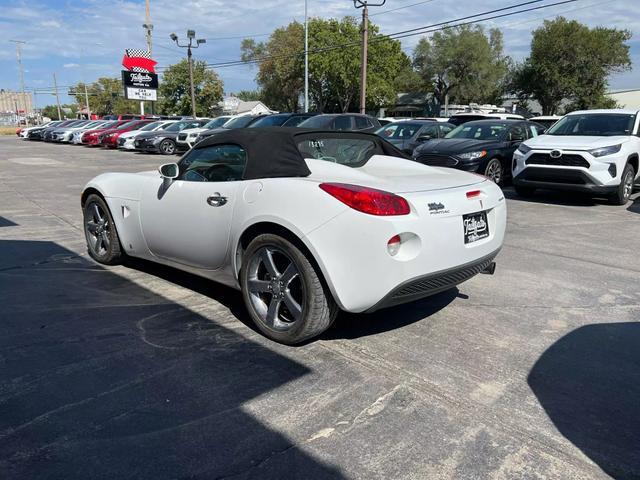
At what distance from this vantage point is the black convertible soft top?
3.67 m

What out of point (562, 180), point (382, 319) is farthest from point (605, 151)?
point (382, 319)

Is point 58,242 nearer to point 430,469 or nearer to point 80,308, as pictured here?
point 80,308

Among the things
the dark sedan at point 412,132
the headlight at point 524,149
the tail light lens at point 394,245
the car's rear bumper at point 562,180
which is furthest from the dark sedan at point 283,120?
the tail light lens at point 394,245

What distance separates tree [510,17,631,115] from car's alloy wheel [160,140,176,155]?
135ft

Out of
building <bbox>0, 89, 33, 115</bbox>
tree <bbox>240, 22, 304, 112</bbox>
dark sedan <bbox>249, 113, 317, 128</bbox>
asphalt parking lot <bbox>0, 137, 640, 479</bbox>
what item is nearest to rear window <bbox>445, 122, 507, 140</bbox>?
dark sedan <bbox>249, 113, 317, 128</bbox>

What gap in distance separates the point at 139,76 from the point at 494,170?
122 feet

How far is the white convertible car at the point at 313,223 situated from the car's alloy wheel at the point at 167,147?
19.1 metres

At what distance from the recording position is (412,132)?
14508 mm

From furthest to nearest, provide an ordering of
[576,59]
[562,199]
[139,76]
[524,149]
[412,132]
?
[576,59] < [139,76] < [412,132] < [562,199] < [524,149]

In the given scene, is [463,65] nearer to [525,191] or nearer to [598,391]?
[525,191]

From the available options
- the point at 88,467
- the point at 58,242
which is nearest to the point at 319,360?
the point at 88,467

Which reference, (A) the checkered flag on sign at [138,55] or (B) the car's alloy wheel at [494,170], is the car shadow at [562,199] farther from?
(A) the checkered flag on sign at [138,55]

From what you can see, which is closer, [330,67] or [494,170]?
[494,170]

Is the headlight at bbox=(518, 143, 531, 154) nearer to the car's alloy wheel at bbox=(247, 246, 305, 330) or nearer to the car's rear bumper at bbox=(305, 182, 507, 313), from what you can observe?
the car's rear bumper at bbox=(305, 182, 507, 313)
